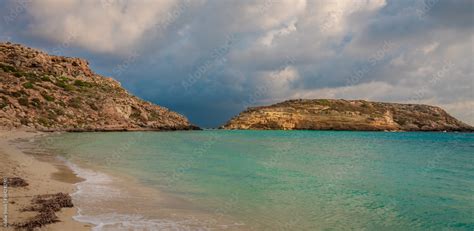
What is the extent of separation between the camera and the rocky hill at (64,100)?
92.8m

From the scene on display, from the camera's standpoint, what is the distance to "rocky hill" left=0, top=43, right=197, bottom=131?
92.8m

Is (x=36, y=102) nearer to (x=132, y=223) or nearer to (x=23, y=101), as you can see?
(x=23, y=101)

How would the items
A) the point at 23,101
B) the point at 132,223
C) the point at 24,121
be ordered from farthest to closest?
the point at 23,101, the point at 24,121, the point at 132,223

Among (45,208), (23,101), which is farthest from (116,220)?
(23,101)

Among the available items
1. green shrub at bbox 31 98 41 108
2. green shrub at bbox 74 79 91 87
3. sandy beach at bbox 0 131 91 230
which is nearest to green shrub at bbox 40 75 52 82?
green shrub at bbox 74 79 91 87

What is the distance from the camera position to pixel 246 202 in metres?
16.2

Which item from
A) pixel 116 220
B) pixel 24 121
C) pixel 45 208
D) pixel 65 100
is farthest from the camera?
pixel 65 100

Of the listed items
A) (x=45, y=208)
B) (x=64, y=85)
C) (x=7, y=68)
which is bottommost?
(x=45, y=208)

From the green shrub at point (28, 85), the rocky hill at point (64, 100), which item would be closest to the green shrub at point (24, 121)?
the rocky hill at point (64, 100)

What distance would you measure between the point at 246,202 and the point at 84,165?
16.6 m

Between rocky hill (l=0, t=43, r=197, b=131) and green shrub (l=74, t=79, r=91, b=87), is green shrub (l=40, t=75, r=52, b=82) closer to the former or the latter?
rocky hill (l=0, t=43, r=197, b=131)

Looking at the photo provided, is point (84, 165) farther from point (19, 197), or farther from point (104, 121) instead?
point (104, 121)

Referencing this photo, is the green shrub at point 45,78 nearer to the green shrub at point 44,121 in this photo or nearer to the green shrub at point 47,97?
the green shrub at point 47,97

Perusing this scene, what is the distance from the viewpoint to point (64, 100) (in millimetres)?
108875
